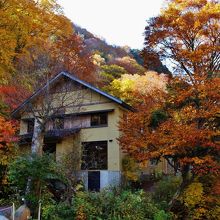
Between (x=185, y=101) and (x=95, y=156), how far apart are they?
10.1m

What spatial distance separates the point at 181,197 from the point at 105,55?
142 ft

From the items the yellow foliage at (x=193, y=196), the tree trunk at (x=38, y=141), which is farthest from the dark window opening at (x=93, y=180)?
the yellow foliage at (x=193, y=196)

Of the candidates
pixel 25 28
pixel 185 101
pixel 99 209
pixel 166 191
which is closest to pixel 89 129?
pixel 166 191

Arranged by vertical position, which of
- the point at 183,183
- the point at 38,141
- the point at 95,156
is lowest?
the point at 183,183

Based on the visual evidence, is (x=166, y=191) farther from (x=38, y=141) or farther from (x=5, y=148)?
(x=5, y=148)

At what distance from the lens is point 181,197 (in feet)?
54.9

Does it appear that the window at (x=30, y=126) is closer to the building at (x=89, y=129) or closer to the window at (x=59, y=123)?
the building at (x=89, y=129)

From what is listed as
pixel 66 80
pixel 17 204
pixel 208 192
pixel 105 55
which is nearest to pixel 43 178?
pixel 17 204

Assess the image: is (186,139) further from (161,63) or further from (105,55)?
(105,55)

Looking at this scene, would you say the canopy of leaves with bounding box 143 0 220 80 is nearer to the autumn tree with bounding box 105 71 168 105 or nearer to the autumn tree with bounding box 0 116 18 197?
the autumn tree with bounding box 0 116 18 197

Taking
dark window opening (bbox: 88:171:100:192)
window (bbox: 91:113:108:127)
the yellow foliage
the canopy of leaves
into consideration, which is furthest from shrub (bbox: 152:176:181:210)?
window (bbox: 91:113:108:127)

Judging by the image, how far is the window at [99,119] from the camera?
2530 cm

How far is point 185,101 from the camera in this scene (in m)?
17.0

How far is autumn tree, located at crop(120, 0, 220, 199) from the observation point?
15.5 meters
